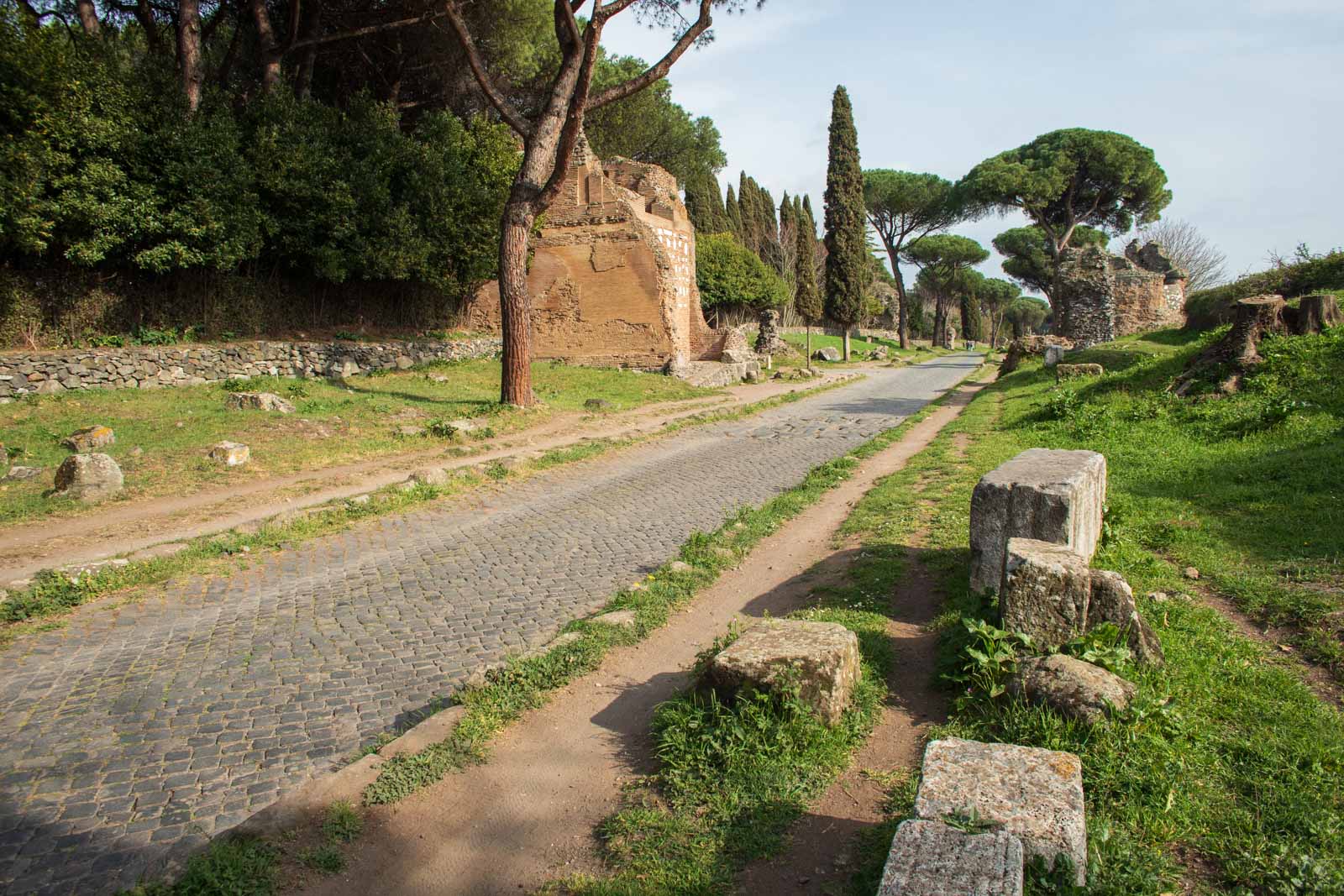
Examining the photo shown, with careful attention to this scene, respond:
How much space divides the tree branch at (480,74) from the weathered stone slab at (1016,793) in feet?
49.7

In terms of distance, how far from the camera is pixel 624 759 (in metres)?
4.04

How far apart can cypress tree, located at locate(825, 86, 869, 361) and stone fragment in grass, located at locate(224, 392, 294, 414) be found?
26560 mm

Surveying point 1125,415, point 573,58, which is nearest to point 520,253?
point 573,58

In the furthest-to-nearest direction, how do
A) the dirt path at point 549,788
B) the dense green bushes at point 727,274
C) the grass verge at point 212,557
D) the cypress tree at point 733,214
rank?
the cypress tree at point 733,214 → the dense green bushes at point 727,274 → the grass verge at point 212,557 → the dirt path at point 549,788

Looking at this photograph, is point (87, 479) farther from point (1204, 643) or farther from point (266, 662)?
point (1204, 643)

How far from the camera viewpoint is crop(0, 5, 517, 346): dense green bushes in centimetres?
1398

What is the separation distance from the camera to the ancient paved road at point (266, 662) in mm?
3654

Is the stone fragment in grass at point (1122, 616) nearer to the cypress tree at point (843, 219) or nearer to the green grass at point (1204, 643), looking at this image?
the green grass at point (1204, 643)

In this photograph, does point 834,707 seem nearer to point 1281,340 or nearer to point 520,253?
point 1281,340

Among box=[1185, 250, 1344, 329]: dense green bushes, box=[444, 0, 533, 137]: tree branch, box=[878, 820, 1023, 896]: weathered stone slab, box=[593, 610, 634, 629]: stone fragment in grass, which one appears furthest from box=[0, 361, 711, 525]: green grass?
box=[1185, 250, 1344, 329]: dense green bushes

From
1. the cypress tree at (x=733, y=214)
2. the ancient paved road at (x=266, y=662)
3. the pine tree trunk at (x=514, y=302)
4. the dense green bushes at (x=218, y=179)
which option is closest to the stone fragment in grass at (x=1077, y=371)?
the ancient paved road at (x=266, y=662)

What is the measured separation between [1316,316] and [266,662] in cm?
1469

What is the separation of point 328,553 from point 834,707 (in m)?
5.69

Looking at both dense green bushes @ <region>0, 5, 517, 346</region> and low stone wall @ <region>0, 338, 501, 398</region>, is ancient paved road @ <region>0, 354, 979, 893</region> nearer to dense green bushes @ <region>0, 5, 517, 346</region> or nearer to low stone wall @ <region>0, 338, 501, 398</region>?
low stone wall @ <region>0, 338, 501, 398</region>
